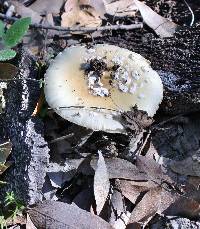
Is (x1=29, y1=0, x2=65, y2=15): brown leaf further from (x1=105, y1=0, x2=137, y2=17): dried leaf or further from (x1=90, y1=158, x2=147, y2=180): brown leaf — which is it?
(x1=90, y1=158, x2=147, y2=180): brown leaf

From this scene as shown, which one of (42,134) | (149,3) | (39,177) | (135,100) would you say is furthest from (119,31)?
(39,177)

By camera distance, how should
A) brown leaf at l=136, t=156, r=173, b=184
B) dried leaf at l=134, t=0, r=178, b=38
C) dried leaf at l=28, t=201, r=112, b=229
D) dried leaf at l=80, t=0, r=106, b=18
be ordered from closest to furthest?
dried leaf at l=28, t=201, r=112, b=229 → brown leaf at l=136, t=156, r=173, b=184 → dried leaf at l=134, t=0, r=178, b=38 → dried leaf at l=80, t=0, r=106, b=18

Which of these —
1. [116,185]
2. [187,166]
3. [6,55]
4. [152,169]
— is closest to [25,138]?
[6,55]

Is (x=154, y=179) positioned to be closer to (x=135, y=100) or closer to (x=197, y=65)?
(x=135, y=100)

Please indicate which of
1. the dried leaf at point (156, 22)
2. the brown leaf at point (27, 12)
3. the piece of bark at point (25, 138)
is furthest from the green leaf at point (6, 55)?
the dried leaf at point (156, 22)

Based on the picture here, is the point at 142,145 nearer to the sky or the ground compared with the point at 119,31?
nearer to the ground

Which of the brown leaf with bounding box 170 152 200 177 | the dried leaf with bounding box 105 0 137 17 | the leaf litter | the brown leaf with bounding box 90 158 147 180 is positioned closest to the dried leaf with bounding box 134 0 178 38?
the dried leaf with bounding box 105 0 137 17
